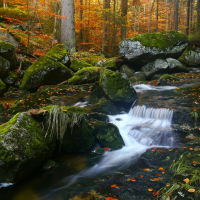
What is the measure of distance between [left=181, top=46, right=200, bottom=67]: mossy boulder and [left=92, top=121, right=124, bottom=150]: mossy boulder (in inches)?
454

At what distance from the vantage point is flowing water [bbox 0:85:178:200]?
3.77 m

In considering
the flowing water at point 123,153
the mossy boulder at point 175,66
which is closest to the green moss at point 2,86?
the flowing water at point 123,153

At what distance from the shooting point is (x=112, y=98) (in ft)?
25.1

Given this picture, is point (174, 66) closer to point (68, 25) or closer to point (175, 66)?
point (175, 66)

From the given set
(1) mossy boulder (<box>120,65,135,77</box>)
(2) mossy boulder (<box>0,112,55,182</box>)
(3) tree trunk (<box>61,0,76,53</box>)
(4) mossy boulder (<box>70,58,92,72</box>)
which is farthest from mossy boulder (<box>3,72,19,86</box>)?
(2) mossy boulder (<box>0,112,55,182</box>)

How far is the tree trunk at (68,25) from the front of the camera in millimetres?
14570

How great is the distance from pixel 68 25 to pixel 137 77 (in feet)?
23.0

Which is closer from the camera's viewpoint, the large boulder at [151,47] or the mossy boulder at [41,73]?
the mossy boulder at [41,73]

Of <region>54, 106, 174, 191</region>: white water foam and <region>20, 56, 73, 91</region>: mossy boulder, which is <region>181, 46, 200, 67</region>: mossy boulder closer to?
<region>54, 106, 174, 191</region>: white water foam

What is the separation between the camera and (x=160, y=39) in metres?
12.8

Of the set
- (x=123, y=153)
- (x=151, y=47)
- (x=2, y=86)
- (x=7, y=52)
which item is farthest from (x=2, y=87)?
(x=151, y=47)

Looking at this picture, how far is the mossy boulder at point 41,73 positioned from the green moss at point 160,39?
5.52 metres

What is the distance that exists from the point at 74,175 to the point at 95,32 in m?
17.9

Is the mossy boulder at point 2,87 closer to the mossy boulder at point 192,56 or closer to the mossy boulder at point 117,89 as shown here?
the mossy boulder at point 117,89
